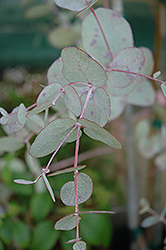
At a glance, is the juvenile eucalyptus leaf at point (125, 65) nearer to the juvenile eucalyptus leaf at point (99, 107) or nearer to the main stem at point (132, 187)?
the juvenile eucalyptus leaf at point (99, 107)

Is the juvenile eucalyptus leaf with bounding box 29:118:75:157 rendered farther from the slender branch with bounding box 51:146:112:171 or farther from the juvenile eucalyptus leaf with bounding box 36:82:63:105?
the slender branch with bounding box 51:146:112:171

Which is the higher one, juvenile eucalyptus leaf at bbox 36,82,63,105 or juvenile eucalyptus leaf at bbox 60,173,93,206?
Answer: juvenile eucalyptus leaf at bbox 36,82,63,105

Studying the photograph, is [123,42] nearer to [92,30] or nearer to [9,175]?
[92,30]

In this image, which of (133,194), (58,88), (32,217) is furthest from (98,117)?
(32,217)

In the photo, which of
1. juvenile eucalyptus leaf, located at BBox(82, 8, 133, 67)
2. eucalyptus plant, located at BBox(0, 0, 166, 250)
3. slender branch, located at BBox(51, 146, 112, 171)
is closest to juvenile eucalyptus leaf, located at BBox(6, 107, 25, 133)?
eucalyptus plant, located at BBox(0, 0, 166, 250)

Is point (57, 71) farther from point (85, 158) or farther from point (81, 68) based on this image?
point (85, 158)

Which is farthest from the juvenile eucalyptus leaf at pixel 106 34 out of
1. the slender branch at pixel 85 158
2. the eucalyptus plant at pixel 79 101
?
the slender branch at pixel 85 158

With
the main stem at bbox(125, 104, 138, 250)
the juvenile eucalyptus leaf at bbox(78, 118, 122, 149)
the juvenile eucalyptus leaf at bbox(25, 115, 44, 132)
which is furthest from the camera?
the main stem at bbox(125, 104, 138, 250)
